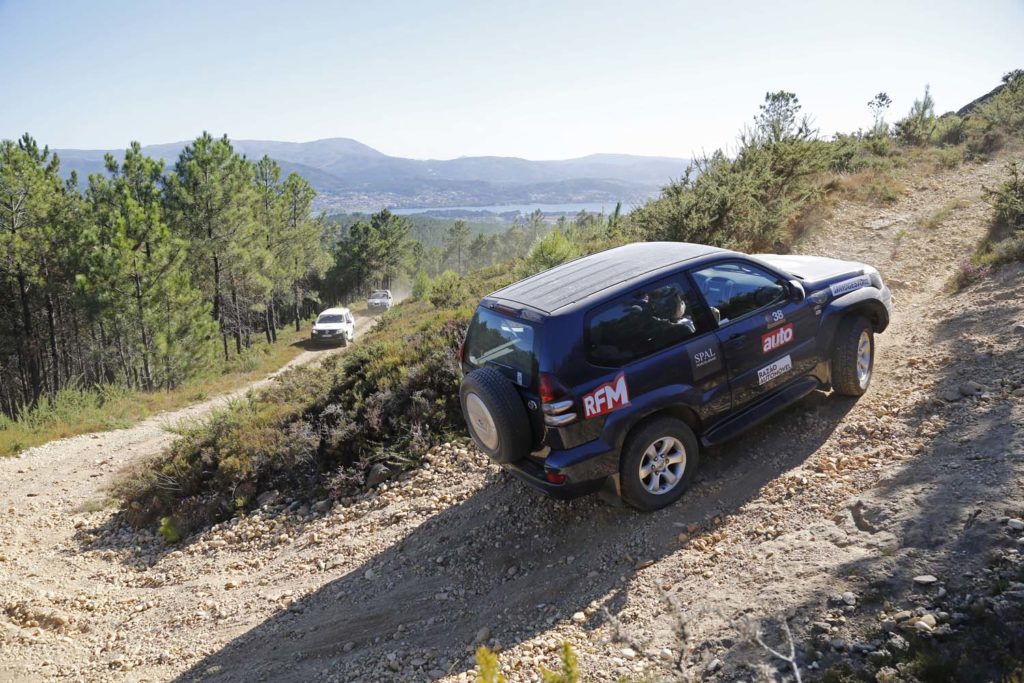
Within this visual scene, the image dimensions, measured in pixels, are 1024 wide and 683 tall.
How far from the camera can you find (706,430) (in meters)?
4.86

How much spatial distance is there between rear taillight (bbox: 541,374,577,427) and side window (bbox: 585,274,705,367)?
0.33 metres

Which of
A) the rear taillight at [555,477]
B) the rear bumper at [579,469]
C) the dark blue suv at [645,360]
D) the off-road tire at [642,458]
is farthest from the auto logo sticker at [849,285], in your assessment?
the rear taillight at [555,477]

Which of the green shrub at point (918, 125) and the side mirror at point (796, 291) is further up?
the green shrub at point (918, 125)

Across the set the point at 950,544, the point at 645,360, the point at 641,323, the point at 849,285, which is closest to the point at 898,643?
the point at 950,544

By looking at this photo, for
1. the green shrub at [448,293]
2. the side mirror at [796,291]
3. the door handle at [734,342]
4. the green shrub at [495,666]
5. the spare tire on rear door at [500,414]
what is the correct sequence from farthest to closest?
the green shrub at [448,293], the side mirror at [796,291], the door handle at [734,342], the spare tire on rear door at [500,414], the green shrub at [495,666]

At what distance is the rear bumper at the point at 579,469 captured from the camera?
4.25 meters

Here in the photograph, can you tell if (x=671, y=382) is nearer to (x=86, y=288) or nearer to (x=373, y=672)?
(x=373, y=672)

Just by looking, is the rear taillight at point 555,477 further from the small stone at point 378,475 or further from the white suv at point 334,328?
the white suv at point 334,328

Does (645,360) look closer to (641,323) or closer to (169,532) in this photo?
(641,323)

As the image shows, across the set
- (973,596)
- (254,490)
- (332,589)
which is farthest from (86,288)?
(973,596)

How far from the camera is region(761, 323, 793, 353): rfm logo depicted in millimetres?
5043

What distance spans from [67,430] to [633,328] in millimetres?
12463

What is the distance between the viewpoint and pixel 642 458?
4.48 meters

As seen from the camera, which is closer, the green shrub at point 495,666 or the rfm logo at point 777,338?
the green shrub at point 495,666
